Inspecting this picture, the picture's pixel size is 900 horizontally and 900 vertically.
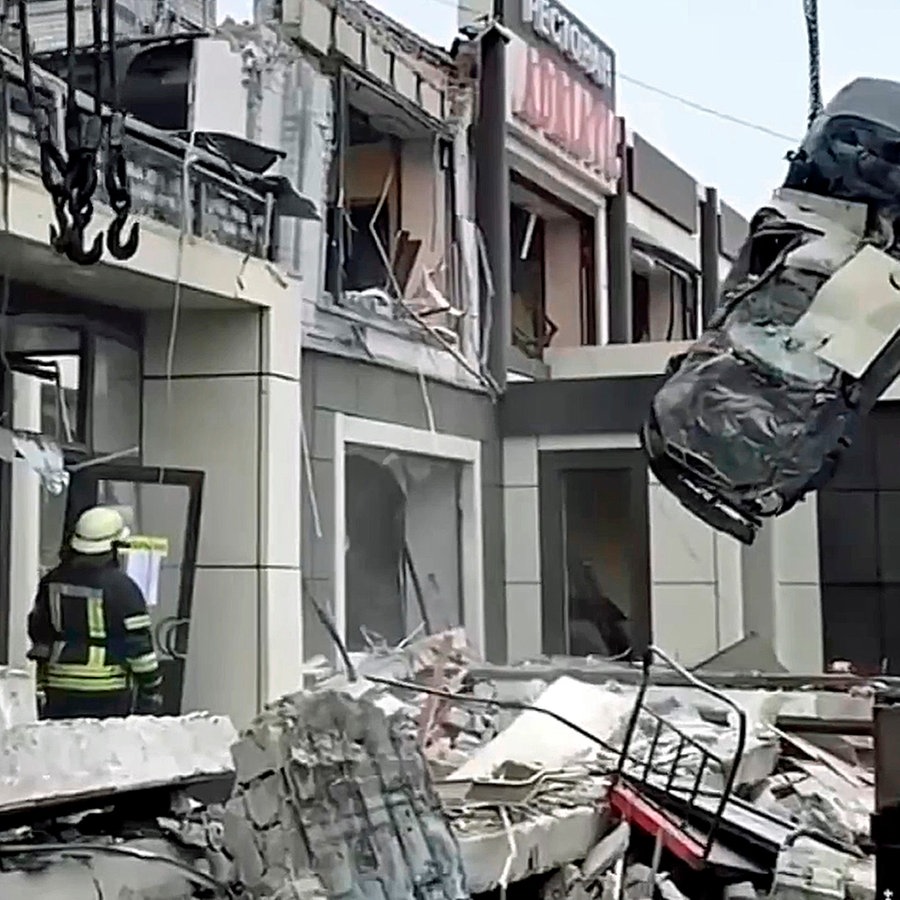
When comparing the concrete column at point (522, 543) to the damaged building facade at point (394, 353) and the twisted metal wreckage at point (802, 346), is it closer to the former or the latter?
the damaged building facade at point (394, 353)

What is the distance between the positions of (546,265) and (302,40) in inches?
228

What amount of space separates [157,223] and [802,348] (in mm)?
5120

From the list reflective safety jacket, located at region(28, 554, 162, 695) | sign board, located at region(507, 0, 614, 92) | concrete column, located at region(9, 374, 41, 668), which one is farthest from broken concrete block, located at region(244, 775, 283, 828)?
sign board, located at region(507, 0, 614, 92)

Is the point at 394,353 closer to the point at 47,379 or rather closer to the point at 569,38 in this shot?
the point at 47,379

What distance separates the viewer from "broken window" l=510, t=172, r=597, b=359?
15.1 m

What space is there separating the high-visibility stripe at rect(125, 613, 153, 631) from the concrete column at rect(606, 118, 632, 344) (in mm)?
9366

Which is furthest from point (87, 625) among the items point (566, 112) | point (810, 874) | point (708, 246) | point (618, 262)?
point (708, 246)

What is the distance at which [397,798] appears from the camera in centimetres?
413

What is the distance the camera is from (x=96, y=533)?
22.3 ft

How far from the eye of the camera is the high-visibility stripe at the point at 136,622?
666cm

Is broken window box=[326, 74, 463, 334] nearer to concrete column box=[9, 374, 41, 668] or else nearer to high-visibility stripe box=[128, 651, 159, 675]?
concrete column box=[9, 374, 41, 668]

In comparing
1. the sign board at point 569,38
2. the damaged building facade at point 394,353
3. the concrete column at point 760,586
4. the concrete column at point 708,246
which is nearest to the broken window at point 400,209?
the damaged building facade at point 394,353

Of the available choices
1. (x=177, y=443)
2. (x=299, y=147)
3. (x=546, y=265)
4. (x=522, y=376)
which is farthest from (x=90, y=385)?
(x=546, y=265)

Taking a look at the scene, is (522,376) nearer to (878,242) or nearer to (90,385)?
(90,385)
